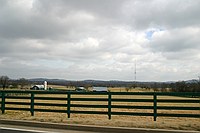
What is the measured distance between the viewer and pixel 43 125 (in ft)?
42.0

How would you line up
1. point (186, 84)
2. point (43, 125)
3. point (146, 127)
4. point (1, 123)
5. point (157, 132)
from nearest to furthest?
1. point (157, 132)
2. point (146, 127)
3. point (43, 125)
4. point (1, 123)
5. point (186, 84)

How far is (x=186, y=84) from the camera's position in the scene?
87375mm

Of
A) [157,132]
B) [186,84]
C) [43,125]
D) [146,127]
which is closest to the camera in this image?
[157,132]

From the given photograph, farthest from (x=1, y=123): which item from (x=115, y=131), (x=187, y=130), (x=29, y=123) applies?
(x=187, y=130)

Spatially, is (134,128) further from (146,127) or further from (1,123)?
(1,123)

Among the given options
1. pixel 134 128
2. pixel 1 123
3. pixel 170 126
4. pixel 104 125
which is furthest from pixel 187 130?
pixel 1 123

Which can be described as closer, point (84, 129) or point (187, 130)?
point (187, 130)

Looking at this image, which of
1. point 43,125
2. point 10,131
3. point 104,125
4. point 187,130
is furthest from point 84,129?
point 187,130

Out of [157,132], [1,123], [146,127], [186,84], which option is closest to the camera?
[157,132]

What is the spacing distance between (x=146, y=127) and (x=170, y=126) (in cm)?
92

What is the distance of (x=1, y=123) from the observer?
1384cm

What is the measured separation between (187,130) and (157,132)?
1.08 meters

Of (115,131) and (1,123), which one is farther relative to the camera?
(1,123)

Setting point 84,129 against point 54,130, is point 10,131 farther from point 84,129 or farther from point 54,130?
point 84,129
